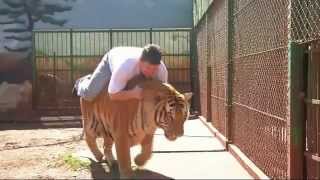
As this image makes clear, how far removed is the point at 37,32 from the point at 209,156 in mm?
12741

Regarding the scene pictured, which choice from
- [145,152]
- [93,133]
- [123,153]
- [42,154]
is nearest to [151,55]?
[123,153]

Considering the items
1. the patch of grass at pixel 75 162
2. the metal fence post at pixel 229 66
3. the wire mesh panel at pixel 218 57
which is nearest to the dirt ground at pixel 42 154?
the patch of grass at pixel 75 162

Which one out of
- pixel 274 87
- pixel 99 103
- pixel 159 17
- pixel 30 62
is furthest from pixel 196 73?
pixel 274 87

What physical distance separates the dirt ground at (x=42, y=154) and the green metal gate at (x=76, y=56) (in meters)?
4.72

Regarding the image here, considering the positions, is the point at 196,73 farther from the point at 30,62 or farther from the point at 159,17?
the point at 30,62

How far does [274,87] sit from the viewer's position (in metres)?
6.46

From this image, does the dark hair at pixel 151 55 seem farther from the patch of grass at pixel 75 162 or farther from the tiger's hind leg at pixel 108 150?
the patch of grass at pixel 75 162

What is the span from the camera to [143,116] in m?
6.77

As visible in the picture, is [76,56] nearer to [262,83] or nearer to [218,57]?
[218,57]

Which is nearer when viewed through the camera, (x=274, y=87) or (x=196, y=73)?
(x=274, y=87)

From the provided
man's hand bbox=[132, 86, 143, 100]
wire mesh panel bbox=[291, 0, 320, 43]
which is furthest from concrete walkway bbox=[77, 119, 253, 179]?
wire mesh panel bbox=[291, 0, 320, 43]

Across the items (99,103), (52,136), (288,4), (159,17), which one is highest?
(159,17)

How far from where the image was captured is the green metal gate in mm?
19547

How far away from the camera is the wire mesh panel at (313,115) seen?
5.16 m
